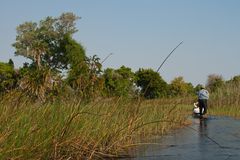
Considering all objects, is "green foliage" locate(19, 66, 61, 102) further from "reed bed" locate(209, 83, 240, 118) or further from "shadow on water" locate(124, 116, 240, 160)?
"reed bed" locate(209, 83, 240, 118)

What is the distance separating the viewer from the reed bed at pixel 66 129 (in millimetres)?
6625

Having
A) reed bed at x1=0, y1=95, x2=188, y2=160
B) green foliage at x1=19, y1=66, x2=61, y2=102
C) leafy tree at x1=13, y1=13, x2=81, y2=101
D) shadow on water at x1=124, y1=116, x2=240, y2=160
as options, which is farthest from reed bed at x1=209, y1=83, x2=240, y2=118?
leafy tree at x1=13, y1=13, x2=81, y2=101

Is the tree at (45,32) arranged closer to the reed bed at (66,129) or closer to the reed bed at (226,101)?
the reed bed at (226,101)

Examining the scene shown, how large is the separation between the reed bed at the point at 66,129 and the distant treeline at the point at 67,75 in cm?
41

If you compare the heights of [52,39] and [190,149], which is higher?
[52,39]

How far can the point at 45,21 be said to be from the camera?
91.8 metres

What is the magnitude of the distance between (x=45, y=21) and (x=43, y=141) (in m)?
86.7

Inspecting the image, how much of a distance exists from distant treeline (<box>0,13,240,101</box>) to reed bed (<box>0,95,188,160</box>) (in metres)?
0.41

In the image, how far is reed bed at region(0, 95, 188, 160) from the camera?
6.62 m

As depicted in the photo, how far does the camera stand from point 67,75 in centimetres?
1303

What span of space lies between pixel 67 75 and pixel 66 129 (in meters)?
5.57

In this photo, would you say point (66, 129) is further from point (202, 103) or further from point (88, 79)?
point (202, 103)

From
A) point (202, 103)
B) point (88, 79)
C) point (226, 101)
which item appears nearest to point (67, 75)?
point (88, 79)

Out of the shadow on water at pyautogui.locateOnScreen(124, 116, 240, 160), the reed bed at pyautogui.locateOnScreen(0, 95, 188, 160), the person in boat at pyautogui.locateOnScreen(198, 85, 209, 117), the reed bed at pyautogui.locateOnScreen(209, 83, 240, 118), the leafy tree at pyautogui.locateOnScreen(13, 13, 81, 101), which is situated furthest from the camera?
the leafy tree at pyautogui.locateOnScreen(13, 13, 81, 101)
